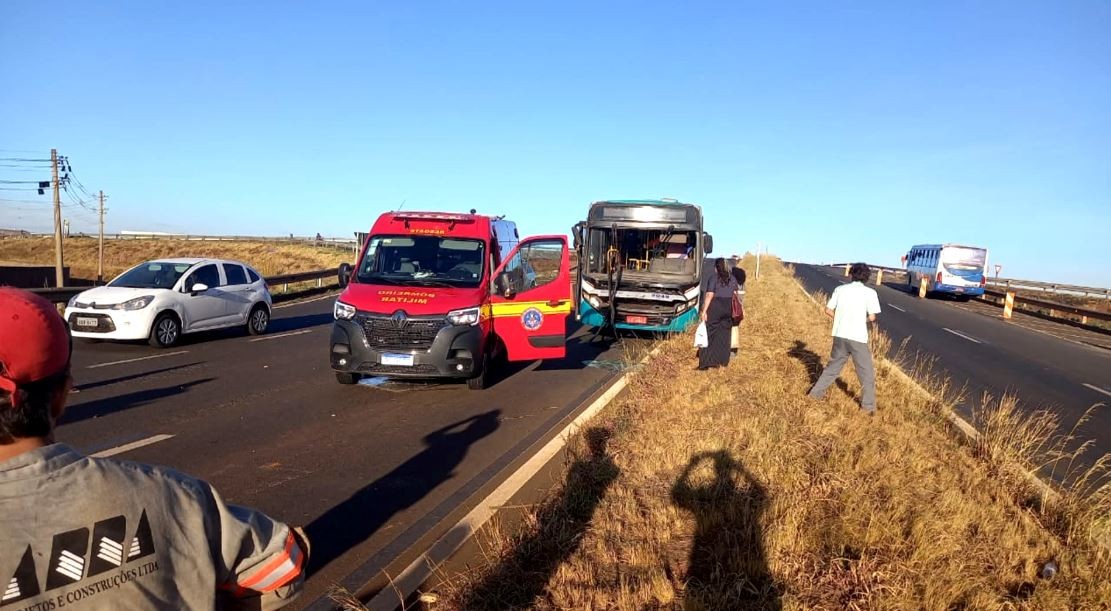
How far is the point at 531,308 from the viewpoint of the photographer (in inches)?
381

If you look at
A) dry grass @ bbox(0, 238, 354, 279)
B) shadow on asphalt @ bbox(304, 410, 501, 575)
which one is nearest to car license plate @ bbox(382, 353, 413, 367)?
shadow on asphalt @ bbox(304, 410, 501, 575)

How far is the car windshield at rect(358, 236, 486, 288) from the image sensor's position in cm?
977

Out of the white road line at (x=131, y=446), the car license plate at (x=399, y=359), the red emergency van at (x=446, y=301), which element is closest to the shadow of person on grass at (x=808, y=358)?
the red emergency van at (x=446, y=301)

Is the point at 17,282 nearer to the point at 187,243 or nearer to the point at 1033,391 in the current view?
the point at 187,243

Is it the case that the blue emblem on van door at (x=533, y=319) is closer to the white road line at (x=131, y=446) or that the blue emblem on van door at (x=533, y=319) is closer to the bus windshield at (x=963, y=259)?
A: the white road line at (x=131, y=446)

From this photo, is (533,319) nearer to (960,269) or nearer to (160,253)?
(960,269)

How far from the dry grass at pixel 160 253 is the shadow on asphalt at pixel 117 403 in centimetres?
4081

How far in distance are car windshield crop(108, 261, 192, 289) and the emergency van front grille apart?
6.51m

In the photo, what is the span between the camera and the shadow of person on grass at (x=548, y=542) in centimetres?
362

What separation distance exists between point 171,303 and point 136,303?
59 centimetres

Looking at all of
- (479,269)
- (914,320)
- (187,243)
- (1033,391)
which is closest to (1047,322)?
(914,320)

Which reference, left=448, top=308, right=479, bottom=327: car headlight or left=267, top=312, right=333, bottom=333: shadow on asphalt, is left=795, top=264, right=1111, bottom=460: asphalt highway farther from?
left=267, top=312, right=333, bottom=333: shadow on asphalt

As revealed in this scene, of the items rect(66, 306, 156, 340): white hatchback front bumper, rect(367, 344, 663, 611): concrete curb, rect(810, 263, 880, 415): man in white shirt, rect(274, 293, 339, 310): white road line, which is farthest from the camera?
rect(274, 293, 339, 310): white road line

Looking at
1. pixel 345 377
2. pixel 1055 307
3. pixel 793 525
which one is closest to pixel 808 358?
pixel 345 377
